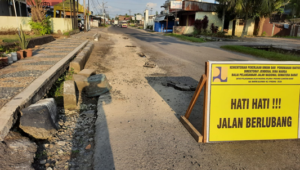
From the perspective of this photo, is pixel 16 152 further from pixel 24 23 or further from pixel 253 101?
pixel 24 23

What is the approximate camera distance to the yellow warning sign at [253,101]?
9.86 feet

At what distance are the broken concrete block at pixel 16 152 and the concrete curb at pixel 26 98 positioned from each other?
11 centimetres

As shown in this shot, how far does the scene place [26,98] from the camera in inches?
142

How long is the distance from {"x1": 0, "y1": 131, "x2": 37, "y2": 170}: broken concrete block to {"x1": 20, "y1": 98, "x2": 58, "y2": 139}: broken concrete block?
20 cm

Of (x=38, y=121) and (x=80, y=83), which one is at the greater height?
(x=80, y=83)

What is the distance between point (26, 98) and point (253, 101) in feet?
11.3

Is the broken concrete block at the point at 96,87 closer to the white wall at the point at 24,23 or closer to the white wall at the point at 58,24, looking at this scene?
→ the white wall at the point at 24,23

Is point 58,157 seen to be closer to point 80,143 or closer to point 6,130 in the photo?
point 80,143

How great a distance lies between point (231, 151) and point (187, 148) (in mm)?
568

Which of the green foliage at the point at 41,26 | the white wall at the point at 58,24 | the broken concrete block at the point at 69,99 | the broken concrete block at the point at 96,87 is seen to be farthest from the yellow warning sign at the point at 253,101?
the white wall at the point at 58,24

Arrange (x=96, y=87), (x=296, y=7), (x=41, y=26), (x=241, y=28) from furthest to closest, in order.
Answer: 1. (x=296, y=7)
2. (x=241, y=28)
3. (x=41, y=26)
4. (x=96, y=87)

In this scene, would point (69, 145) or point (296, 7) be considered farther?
point (296, 7)

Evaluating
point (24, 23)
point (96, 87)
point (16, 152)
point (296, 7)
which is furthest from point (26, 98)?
point (296, 7)

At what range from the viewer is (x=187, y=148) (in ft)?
9.65
